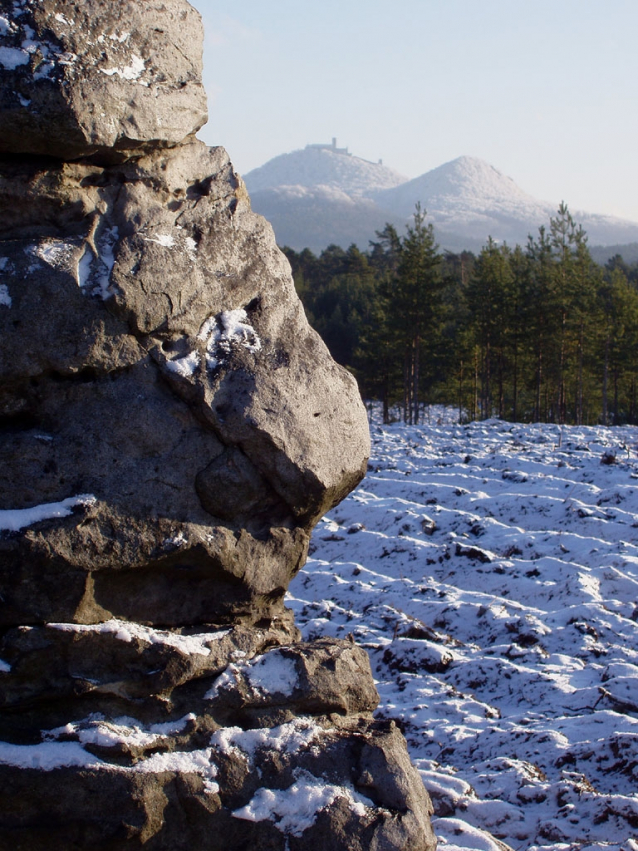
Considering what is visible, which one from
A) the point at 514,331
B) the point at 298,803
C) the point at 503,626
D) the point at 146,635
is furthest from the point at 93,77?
the point at 514,331

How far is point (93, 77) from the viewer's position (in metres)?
3.07

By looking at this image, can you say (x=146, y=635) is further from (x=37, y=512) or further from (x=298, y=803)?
(x=298, y=803)

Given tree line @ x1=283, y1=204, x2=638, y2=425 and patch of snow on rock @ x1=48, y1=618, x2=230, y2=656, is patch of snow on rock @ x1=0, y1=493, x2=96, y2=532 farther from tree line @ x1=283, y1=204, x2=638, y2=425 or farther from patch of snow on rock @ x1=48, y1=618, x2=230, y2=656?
tree line @ x1=283, y1=204, x2=638, y2=425

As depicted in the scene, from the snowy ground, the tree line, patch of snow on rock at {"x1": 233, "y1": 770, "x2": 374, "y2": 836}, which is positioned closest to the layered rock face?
patch of snow on rock at {"x1": 233, "y1": 770, "x2": 374, "y2": 836}

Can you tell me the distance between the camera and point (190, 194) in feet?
11.8

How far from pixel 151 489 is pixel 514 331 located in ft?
97.8

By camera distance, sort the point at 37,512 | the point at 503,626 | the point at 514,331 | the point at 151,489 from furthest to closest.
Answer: the point at 514,331
the point at 503,626
the point at 151,489
the point at 37,512

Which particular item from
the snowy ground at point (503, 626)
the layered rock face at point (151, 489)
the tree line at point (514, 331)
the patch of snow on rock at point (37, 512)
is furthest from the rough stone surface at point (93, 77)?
the tree line at point (514, 331)

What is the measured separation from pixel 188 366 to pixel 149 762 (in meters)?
1.53

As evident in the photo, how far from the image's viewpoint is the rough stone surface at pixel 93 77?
2.98m

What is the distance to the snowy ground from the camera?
3.88 metres

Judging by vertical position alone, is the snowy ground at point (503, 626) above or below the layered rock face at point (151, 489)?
below

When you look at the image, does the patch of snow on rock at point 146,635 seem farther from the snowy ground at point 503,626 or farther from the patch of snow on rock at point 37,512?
the snowy ground at point 503,626

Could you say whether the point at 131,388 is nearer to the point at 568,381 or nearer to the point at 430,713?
the point at 430,713
